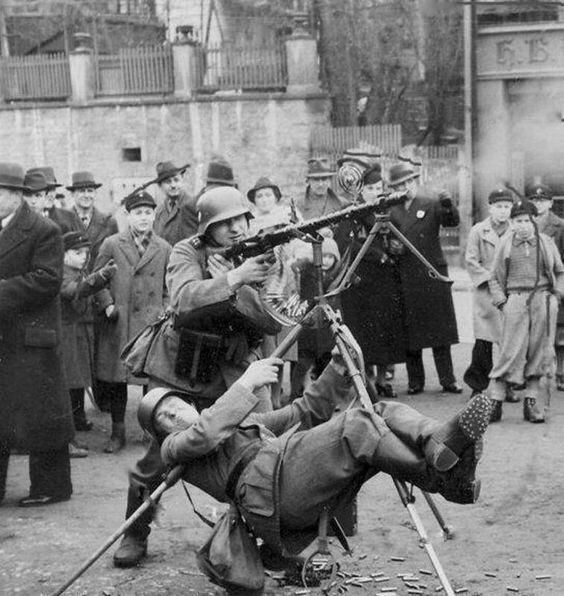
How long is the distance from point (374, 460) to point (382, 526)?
2.03m

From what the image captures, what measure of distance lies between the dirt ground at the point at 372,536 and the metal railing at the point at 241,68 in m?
15.3

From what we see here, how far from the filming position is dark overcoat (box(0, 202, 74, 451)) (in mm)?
7922

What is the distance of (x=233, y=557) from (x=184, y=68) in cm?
1928

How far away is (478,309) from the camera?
1088 centimetres

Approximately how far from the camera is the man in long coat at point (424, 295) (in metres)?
11.3

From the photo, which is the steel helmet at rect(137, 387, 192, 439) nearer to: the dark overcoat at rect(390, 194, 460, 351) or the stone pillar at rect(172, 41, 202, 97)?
the dark overcoat at rect(390, 194, 460, 351)

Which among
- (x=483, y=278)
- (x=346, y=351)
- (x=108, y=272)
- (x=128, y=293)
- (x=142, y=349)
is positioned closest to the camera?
(x=346, y=351)

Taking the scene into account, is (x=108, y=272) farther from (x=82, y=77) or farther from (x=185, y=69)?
(x=82, y=77)

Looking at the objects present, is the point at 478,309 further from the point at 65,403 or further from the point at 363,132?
the point at 363,132

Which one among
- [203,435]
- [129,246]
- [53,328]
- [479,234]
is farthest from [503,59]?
[203,435]

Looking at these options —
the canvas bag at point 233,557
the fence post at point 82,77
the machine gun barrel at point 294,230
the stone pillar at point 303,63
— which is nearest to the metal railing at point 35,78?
the fence post at point 82,77

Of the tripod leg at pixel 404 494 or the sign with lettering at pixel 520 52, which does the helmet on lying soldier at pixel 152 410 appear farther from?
the sign with lettering at pixel 520 52

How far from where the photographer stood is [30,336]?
8.00 meters

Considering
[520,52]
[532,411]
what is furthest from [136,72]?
[532,411]
